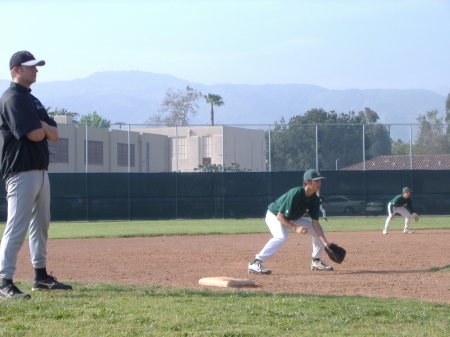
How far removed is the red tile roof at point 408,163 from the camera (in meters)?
26.3

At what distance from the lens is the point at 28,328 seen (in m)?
3.76

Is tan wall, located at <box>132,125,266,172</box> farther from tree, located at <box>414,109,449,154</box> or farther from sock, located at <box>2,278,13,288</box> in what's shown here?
sock, located at <box>2,278,13,288</box>

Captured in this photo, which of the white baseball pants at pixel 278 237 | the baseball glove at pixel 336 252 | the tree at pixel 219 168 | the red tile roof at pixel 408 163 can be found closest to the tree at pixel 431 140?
the red tile roof at pixel 408 163

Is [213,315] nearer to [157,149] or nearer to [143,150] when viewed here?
[143,150]

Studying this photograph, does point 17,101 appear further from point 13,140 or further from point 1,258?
point 1,258

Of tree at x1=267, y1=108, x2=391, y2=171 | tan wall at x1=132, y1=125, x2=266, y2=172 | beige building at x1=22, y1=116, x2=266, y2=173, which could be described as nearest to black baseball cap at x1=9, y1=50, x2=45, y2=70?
tree at x1=267, y1=108, x2=391, y2=171

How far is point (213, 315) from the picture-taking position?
4.20 metres

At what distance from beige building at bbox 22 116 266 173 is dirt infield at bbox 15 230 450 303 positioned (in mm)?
16626

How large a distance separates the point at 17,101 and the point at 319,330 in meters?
3.05

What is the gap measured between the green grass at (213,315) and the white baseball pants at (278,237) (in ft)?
7.39

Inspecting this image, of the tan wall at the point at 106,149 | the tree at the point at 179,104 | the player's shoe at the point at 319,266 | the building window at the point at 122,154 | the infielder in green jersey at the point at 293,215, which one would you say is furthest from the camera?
the tree at the point at 179,104

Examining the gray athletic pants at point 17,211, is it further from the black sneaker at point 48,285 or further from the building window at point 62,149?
the building window at point 62,149

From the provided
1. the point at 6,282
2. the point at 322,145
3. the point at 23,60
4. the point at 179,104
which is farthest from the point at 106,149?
the point at 179,104

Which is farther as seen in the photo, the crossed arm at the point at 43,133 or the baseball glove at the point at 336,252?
the baseball glove at the point at 336,252
